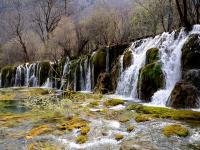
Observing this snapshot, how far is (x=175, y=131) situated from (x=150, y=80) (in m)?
10.0

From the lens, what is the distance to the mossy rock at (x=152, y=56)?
24.8 m

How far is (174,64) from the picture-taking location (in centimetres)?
2306

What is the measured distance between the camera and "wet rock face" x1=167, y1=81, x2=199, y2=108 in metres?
18.9

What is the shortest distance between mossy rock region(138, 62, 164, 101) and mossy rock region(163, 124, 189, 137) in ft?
28.4

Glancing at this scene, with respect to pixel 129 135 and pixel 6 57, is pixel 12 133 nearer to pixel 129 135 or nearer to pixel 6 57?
pixel 129 135

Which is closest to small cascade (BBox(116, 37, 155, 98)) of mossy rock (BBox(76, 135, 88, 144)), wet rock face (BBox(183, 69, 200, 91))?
wet rock face (BBox(183, 69, 200, 91))

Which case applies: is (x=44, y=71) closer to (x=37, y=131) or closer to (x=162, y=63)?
(x=162, y=63)

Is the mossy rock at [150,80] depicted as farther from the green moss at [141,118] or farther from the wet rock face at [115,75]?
the green moss at [141,118]

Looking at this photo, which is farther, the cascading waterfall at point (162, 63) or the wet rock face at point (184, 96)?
the cascading waterfall at point (162, 63)

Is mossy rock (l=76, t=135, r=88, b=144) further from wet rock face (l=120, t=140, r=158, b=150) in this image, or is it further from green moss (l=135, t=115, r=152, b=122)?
green moss (l=135, t=115, r=152, b=122)

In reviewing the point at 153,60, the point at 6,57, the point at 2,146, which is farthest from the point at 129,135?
the point at 6,57

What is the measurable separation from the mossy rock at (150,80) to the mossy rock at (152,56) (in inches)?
41.0

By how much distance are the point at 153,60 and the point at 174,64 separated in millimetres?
2172

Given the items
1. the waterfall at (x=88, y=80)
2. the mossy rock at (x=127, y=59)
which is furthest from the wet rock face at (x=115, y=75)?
the waterfall at (x=88, y=80)
